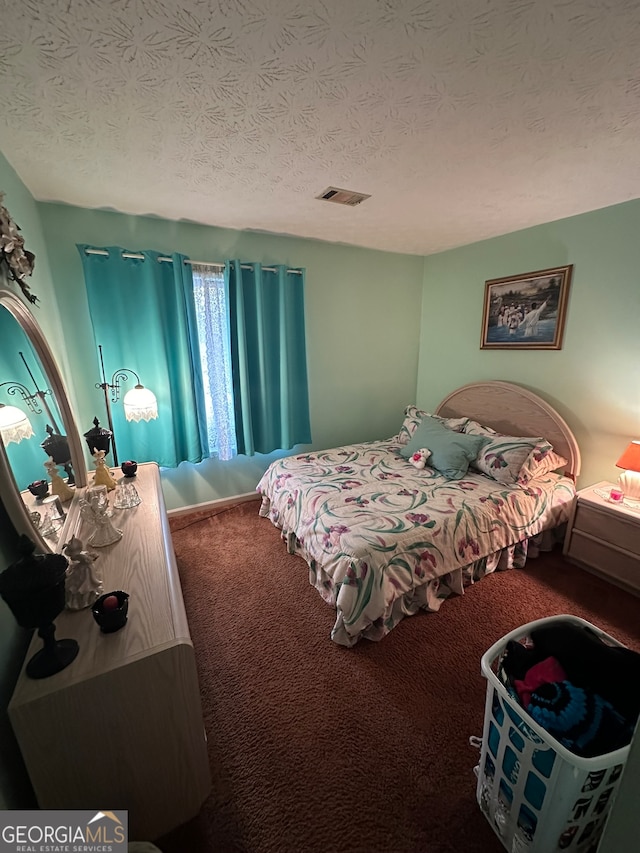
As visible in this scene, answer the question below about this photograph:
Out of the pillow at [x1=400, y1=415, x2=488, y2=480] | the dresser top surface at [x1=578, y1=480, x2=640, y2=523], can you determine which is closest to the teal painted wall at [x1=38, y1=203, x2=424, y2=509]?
the pillow at [x1=400, y1=415, x2=488, y2=480]

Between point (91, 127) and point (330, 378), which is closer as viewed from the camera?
point (91, 127)

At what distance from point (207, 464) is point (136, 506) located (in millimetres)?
1327

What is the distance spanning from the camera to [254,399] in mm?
3018

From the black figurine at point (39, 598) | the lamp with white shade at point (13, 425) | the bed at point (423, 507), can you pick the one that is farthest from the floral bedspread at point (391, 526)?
the lamp with white shade at point (13, 425)

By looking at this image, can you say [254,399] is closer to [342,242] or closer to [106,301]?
[106,301]

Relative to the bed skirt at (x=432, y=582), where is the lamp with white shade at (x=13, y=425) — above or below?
above

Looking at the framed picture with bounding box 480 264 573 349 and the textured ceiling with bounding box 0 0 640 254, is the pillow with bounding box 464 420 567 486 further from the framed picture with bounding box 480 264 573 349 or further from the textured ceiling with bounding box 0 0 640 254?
the textured ceiling with bounding box 0 0 640 254

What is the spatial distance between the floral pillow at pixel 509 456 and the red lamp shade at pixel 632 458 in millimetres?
418

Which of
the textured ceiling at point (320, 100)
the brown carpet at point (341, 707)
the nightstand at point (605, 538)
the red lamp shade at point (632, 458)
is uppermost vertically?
the textured ceiling at point (320, 100)

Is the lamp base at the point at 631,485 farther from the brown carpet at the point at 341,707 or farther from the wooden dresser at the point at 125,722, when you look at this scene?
the wooden dresser at the point at 125,722

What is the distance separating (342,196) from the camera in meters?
2.09

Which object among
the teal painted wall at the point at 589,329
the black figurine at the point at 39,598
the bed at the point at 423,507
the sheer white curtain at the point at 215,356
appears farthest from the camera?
the sheer white curtain at the point at 215,356

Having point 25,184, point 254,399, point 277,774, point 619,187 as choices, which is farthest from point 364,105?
point 277,774

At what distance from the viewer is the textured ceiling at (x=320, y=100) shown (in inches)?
37.1
